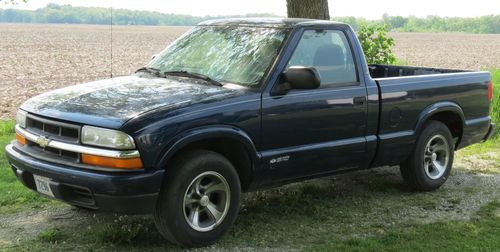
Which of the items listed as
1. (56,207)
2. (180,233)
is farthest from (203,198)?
(56,207)

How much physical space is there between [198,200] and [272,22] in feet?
6.48

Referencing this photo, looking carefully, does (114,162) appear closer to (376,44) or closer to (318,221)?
(318,221)

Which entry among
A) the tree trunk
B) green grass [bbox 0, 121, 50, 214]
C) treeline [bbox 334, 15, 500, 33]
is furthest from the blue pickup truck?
treeline [bbox 334, 15, 500, 33]

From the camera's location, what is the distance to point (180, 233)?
465 cm

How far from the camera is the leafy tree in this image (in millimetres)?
10078

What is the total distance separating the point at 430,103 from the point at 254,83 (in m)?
2.28

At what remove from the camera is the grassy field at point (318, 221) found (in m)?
Result: 4.94

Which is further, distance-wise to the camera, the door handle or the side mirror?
the door handle

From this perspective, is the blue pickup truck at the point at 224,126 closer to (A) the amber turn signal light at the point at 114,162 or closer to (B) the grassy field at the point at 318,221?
(A) the amber turn signal light at the point at 114,162

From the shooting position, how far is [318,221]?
18.5 ft

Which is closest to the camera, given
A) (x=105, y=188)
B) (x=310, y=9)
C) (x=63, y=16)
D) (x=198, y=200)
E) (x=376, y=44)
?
(x=105, y=188)

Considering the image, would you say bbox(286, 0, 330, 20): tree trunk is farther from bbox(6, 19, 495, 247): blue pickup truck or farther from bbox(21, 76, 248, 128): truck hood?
bbox(21, 76, 248, 128): truck hood

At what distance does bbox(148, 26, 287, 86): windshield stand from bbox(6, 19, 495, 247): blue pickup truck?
0.04 feet

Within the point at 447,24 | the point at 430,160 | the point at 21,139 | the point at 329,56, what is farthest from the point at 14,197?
the point at 447,24
